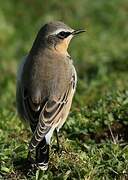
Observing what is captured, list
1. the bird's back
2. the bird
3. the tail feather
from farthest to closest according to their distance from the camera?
the bird's back < the bird < the tail feather

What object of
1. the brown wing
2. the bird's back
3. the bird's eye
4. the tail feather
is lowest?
the tail feather

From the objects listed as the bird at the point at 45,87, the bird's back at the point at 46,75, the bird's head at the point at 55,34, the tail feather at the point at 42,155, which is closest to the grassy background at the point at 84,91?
the tail feather at the point at 42,155

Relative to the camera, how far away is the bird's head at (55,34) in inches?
370

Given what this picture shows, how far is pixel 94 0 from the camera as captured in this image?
52.0 ft

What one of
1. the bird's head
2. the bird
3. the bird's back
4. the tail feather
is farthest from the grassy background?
the bird's head

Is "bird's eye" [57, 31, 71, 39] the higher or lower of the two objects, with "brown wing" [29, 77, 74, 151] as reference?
higher

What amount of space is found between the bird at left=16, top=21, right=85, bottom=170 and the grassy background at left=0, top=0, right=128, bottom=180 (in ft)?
0.97

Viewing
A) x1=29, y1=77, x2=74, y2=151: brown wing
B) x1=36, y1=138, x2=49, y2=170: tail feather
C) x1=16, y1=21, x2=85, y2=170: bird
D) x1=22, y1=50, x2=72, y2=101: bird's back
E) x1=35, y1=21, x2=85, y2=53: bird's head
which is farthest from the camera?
x1=35, y1=21, x2=85, y2=53: bird's head

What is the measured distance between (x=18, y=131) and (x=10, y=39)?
18.8ft

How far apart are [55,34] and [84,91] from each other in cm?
239

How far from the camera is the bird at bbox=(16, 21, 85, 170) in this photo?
7.97m

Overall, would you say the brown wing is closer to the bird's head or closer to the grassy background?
the grassy background

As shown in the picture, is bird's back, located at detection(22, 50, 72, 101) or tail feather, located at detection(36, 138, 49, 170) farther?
bird's back, located at detection(22, 50, 72, 101)

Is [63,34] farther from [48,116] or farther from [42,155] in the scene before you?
[42,155]
